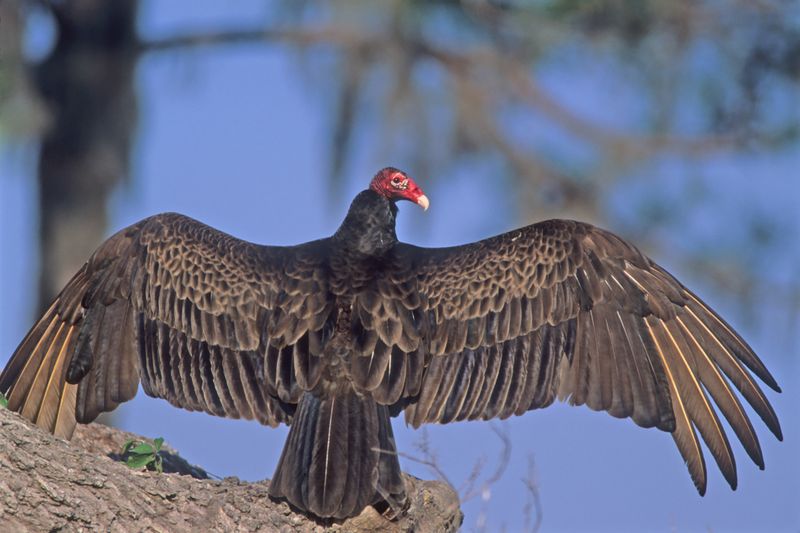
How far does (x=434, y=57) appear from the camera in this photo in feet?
32.0

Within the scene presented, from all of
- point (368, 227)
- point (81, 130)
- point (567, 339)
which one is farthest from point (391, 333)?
point (81, 130)

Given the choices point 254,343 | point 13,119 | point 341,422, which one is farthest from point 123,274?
point 13,119

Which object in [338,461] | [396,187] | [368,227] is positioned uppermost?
[396,187]

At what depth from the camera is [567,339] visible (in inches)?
167

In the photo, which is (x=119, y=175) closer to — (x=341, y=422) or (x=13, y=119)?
(x=13, y=119)

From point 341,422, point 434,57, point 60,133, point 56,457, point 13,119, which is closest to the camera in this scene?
point 56,457

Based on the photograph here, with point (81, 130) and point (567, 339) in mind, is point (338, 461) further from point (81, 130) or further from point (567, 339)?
point (81, 130)

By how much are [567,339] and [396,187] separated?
33.4 inches

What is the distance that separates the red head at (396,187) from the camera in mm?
4625

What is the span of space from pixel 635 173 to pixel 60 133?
163 inches

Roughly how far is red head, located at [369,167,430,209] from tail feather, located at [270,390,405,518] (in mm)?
1034

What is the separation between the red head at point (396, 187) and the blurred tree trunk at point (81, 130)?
15.4 ft

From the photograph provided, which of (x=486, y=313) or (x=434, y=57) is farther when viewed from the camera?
(x=434, y=57)

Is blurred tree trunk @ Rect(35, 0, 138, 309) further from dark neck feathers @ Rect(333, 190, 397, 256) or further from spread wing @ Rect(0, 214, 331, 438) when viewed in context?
dark neck feathers @ Rect(333, 190, 397, 256)
